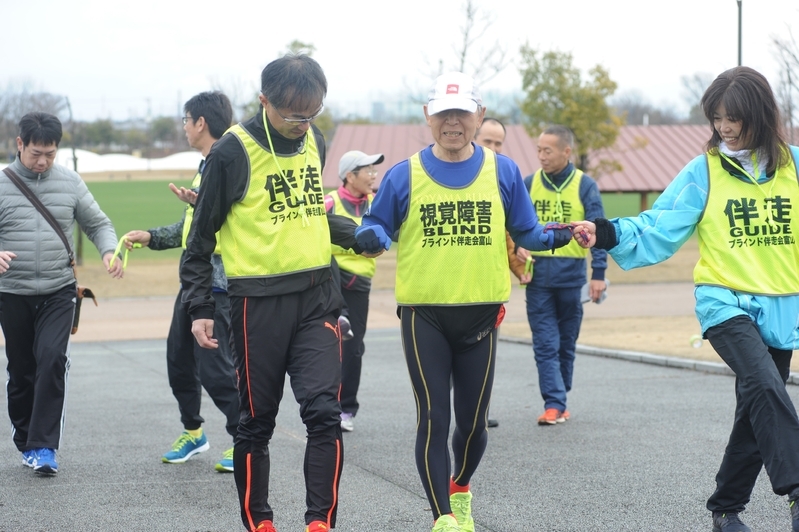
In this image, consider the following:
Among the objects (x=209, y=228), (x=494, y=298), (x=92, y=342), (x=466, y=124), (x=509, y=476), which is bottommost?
(x=92, y=342)

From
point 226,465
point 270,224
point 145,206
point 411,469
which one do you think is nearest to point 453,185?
point 270,224

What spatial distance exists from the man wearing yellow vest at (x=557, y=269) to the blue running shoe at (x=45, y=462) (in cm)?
352

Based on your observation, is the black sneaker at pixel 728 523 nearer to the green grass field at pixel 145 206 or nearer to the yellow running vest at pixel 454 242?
the yellow running vest at pixel 454 242

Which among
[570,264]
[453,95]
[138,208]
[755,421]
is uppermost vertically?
[453,95]

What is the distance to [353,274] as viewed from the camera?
25.8 feet

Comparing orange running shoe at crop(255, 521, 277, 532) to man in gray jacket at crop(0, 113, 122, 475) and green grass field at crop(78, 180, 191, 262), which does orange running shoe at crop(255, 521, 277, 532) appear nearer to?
man in gray jacket at crop(0, 113, 122, 475)

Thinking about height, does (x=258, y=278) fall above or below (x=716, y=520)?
above

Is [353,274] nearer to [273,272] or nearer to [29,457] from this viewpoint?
[29,457]

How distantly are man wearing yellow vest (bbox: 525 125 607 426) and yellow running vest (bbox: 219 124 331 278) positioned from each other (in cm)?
359

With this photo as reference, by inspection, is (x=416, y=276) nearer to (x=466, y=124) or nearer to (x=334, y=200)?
(x=466, y=124)

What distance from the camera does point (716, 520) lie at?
15.1ft

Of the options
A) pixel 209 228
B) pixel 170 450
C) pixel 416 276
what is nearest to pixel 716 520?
pixel 416 276

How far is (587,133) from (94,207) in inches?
882

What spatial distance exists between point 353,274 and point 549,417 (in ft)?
6.02
